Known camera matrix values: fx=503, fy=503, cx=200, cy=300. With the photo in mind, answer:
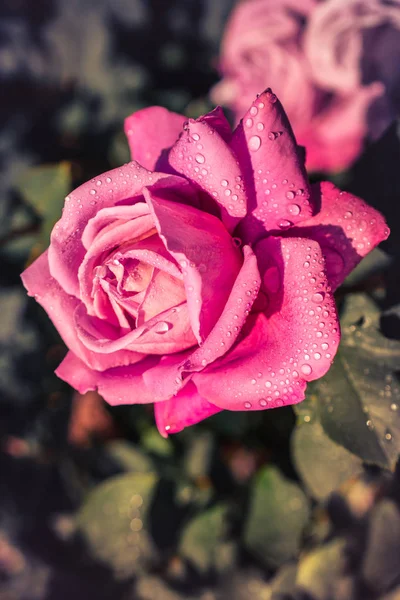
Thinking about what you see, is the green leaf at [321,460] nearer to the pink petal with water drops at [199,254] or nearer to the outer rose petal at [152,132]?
the pink petal with water drops at [199,254]

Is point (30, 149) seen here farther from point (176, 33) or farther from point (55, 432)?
point (55, 432)

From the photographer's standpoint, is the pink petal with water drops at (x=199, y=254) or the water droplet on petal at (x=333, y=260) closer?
the pink petal with water drops at (x=199, y=254)

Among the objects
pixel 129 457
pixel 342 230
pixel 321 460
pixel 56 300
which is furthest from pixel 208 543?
pixel 342 230

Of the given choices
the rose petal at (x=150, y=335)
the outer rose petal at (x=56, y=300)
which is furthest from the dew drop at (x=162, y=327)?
the outer rose petal at (x=56, y=300)

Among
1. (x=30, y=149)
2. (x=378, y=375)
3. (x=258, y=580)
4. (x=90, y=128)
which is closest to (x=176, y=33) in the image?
(x=90, y=128)

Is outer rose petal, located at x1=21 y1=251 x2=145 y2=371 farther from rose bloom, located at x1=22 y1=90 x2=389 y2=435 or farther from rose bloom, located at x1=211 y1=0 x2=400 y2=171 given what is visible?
rose bloom, located at x1=211 y1=0 x2=400 y2=171

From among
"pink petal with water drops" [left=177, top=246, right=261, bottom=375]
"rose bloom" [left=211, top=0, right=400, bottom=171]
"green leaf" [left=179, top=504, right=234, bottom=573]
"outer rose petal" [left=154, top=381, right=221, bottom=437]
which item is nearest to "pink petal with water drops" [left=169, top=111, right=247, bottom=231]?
"pink petal with water drops" [left=177, top=246, right=261, bottom=375]
